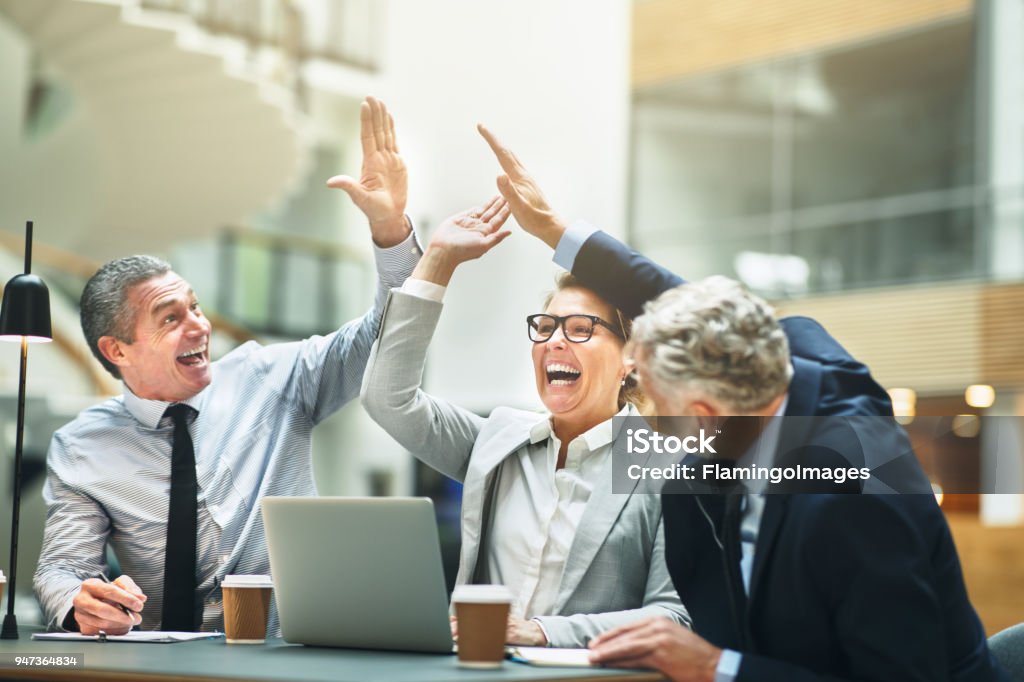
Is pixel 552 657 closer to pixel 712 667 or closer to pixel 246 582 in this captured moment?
pixel 712 667

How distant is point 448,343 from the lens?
1122 centimetres

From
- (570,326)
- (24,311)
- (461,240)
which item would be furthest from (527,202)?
(24,311)

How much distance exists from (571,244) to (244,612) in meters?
1.02

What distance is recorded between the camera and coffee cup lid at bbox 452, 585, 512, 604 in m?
1.93

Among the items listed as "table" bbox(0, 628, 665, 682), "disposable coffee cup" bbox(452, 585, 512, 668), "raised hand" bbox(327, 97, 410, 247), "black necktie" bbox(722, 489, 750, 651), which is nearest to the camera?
"table" bbox(0, 628, 665, 682)

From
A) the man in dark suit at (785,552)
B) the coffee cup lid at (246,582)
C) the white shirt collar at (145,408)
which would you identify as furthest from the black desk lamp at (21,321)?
the man in dark suit at (785,552)

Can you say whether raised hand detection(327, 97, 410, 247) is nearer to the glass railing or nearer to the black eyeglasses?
the black eyeglasses

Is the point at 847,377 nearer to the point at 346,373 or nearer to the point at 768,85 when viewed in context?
the point at 346,373

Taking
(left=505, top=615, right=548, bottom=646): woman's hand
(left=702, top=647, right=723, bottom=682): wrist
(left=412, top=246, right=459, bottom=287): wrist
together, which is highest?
(left=412, top=246, right=459, bottom=287): wrist

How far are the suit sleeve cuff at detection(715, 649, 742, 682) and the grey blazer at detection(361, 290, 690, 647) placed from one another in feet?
1.31

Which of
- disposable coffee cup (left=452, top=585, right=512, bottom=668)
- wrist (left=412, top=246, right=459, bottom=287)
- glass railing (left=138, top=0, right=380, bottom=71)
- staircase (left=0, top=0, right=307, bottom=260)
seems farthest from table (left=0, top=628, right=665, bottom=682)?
glass railing (left=138, top=0, right=380, bottom=71)

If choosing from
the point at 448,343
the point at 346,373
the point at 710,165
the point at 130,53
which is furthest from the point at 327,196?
the point at 346,373

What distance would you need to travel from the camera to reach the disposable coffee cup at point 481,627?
1.92 metres

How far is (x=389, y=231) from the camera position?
2826 millimetres
